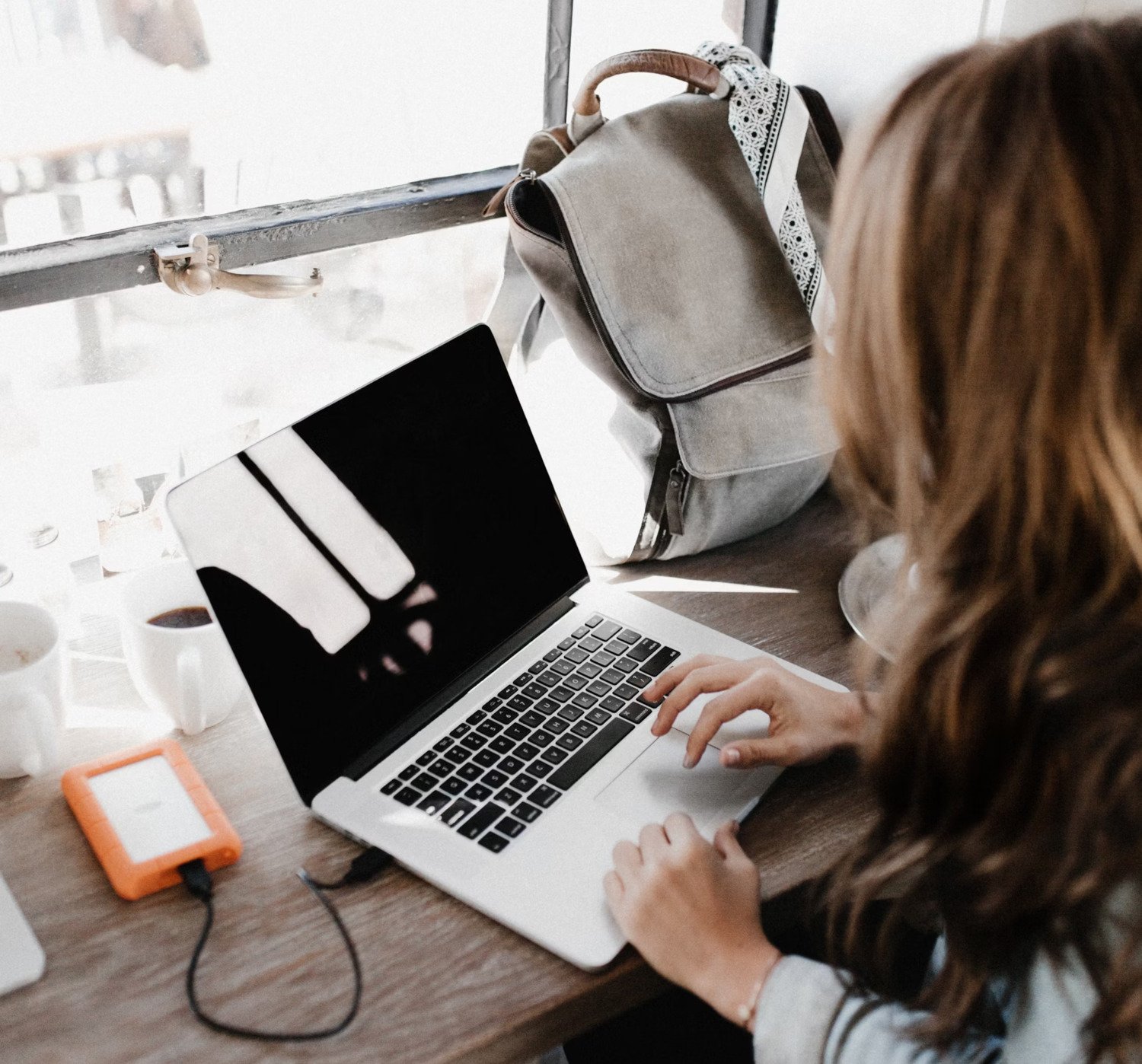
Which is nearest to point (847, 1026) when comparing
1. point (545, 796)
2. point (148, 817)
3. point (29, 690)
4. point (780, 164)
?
point (545, 796)

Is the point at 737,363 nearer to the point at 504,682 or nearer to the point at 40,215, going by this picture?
the point at 504,682

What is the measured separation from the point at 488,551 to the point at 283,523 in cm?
18

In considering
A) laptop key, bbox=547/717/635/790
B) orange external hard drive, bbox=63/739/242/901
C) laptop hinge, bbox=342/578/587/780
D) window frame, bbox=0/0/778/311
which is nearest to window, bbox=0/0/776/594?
window frame, bbox=0/0/778/311

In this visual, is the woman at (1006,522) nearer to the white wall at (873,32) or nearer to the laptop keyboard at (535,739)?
the laptop keyboard at (535,739)

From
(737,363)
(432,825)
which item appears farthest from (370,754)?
(737,363)

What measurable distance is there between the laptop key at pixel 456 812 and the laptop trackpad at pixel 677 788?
9cm

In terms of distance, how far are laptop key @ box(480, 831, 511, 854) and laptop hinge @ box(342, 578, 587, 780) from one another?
0.10 meters

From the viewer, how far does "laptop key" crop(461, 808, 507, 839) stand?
725 millimetres

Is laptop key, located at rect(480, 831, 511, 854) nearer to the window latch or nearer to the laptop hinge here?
the laptop hinge

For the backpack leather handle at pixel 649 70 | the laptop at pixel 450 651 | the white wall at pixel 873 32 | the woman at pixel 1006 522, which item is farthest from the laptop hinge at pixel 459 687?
the white wall at pixel 873 32

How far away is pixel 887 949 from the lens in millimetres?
623

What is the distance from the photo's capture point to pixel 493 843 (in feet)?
2.36

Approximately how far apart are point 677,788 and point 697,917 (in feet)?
0.38

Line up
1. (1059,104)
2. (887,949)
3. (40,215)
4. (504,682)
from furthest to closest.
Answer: (40,215)
(504,682)
(887,949)
(1059,104)
